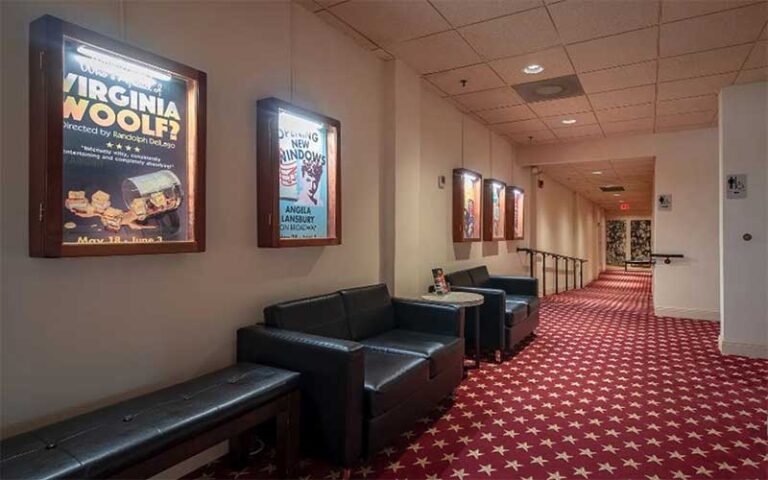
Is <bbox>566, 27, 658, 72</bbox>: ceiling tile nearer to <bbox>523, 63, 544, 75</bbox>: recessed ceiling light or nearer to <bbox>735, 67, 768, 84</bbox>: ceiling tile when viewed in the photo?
<bbox>523, 63, 544, 75</bbox>: recessed ceiling light

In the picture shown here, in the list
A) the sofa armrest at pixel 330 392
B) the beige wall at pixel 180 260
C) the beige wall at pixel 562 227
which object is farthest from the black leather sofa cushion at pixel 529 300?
the beige wall at pixel 562 227

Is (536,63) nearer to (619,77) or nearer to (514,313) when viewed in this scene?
(619,77)

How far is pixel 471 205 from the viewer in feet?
19.0

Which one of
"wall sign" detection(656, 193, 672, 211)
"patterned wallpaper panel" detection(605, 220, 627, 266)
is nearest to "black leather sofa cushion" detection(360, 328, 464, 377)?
"wall sign" detection(656, 193, 672, 211)

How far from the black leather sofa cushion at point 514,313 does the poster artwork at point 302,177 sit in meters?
2.26

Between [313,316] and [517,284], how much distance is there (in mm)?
3494

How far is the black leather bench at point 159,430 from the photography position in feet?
4.70

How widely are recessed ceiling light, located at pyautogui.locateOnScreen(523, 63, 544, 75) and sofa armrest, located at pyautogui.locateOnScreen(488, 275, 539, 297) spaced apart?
2572 mm

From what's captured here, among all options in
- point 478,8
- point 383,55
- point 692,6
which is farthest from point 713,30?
point 383,55

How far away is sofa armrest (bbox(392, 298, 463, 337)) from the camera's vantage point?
348cm

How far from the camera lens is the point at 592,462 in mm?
2451

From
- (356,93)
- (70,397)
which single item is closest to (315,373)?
(70,397)

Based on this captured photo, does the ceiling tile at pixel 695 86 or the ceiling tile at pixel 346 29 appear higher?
the ceiling tile at pixel 346 29

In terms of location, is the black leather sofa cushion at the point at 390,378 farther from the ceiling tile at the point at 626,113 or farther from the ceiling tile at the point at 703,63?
the ceiling tile at the point at 626,113
